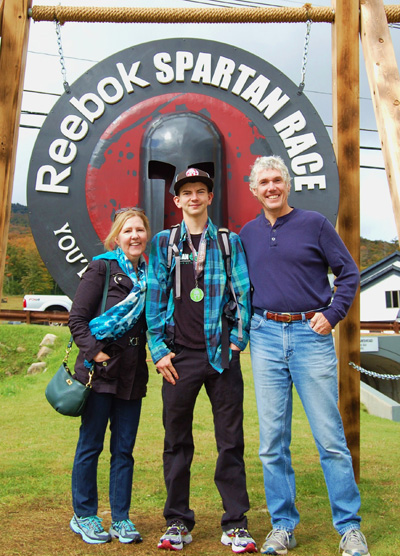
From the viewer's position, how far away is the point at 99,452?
125 inches

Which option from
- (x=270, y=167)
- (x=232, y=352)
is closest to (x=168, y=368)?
(x=232, y=352)

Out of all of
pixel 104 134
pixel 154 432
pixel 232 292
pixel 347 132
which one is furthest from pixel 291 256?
pixel 154 432

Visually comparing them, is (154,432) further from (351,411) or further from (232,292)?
(232,292)

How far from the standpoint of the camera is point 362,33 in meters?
3.81

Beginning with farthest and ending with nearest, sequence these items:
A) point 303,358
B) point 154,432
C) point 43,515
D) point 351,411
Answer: point 154,432
point 351,411
point 43,515
point 303,358

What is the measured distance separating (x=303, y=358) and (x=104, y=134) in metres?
1.91

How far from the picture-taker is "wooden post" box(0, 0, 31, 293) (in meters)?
3.46

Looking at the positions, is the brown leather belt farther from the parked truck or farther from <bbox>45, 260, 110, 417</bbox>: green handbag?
the parked truck

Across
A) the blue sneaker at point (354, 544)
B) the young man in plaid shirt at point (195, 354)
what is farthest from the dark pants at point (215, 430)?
the blue sneaker at point (354, 544)

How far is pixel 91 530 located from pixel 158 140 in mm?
2222

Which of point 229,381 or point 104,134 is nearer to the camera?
point 229,381

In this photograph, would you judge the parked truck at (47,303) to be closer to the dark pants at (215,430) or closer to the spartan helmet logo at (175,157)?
the spartan helmet logo at (175,157)

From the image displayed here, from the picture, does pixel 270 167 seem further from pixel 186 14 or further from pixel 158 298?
pixel 186 14

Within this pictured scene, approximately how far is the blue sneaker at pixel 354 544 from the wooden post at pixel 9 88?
7.36 feet
